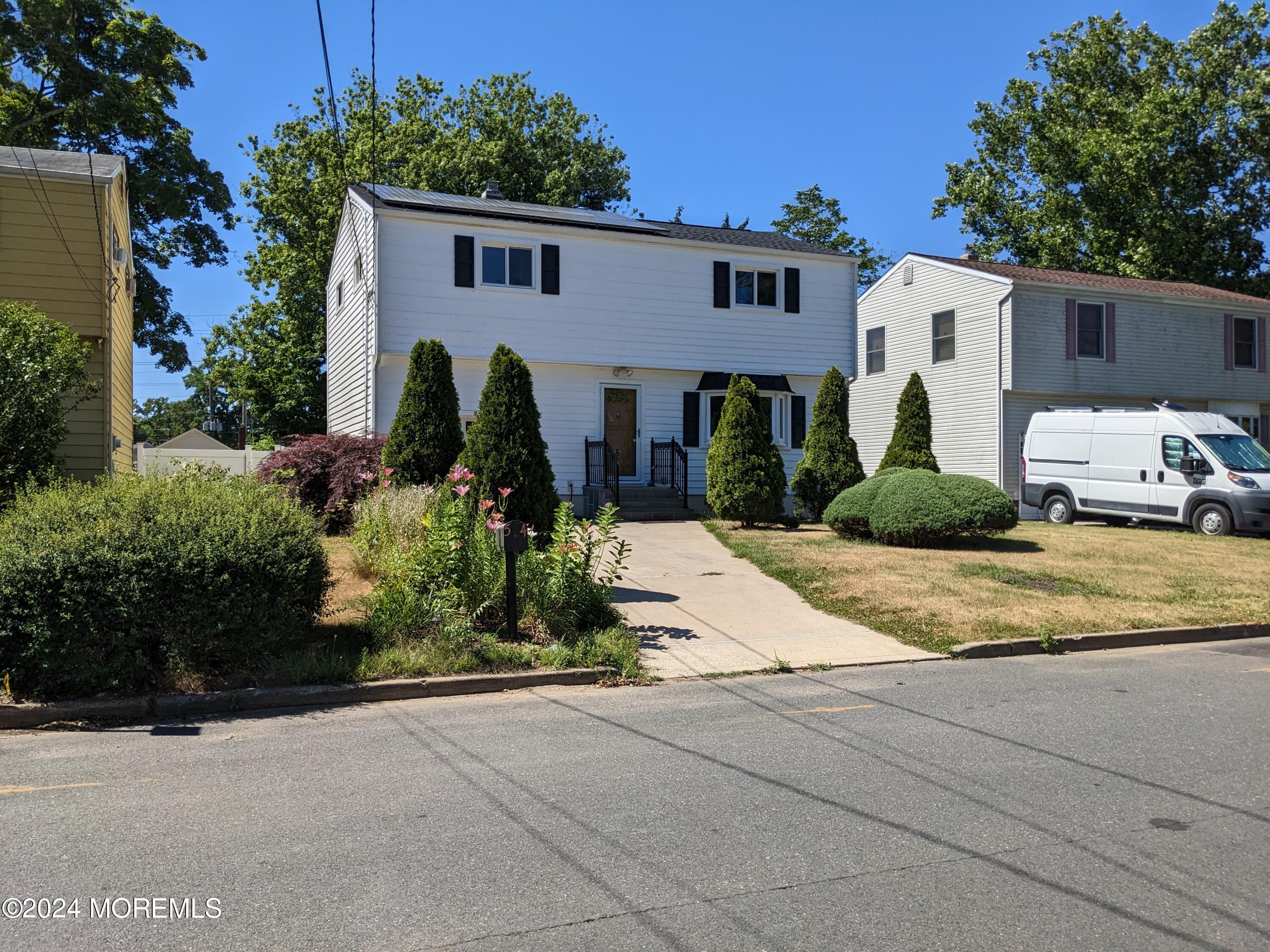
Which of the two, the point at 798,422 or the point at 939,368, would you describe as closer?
the point at 798,422

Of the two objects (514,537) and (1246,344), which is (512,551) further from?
(1246,344)

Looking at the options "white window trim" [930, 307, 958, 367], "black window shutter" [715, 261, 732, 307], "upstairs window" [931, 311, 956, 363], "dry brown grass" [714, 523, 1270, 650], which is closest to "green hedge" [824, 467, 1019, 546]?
"dry brown grass" [714, 523, 1270, 650]

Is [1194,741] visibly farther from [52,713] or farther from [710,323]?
[710,323]

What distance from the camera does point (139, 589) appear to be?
653 cm

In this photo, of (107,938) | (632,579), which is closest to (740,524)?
(632,579)

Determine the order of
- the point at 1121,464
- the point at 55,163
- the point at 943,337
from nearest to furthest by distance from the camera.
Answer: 1. the point at 55,163
2. the point at 1121,464
3. the point at 943,337

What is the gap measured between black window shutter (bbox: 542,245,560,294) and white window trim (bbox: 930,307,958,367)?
40.0ft

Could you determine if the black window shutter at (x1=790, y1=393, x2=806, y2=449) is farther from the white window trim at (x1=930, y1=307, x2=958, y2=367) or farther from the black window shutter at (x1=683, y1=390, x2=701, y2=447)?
the white window trim at (x1=930, y1=307, x2=958, y2=367)

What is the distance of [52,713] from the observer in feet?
20.4

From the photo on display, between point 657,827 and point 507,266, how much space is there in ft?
56.2

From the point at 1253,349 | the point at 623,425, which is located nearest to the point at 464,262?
the point at 623,425

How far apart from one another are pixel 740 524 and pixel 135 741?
12.5 m

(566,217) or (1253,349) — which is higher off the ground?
(566,217)

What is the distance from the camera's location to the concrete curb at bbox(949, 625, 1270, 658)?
926cm
